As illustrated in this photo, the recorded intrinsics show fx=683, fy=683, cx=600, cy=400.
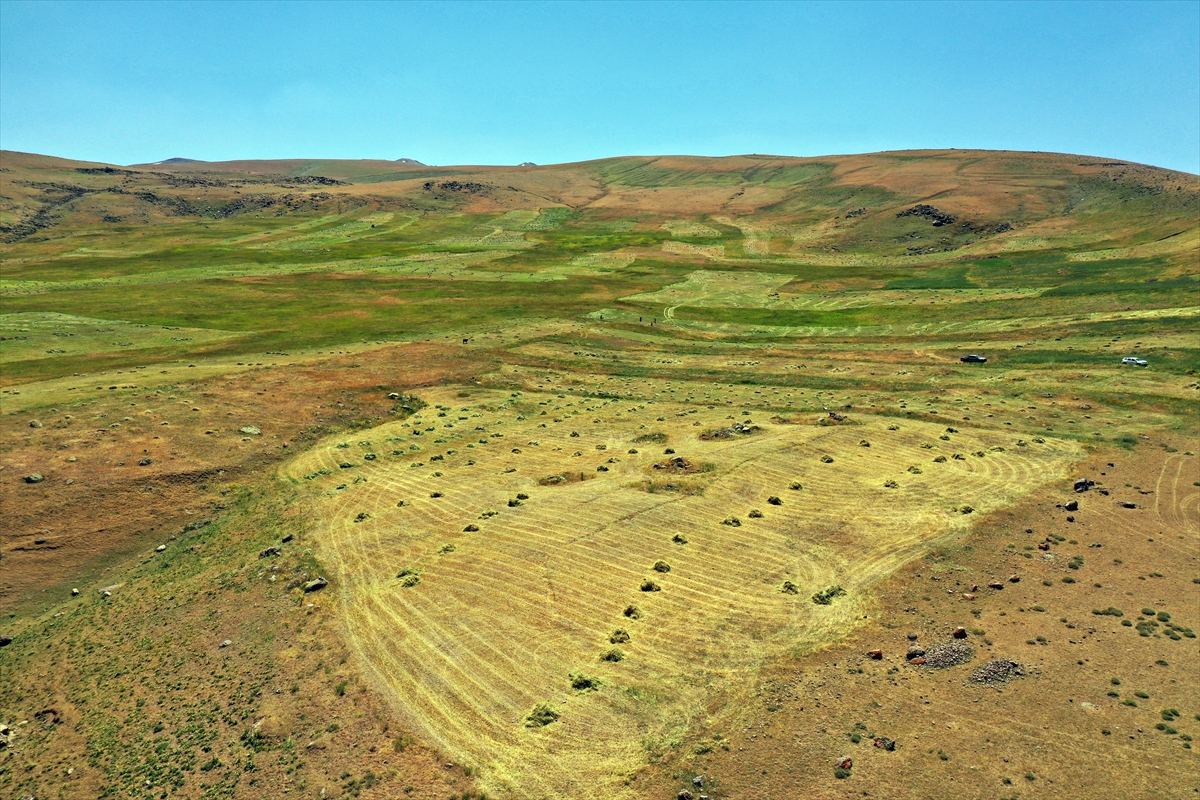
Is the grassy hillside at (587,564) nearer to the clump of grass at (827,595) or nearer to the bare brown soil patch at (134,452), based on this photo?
the clump of grass at (827,595)

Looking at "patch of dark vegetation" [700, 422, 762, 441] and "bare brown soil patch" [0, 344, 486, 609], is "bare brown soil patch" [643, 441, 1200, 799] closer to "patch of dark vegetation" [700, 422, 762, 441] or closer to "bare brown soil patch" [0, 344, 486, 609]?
"patch of dark vegetation" [700, 422, 762, 441]

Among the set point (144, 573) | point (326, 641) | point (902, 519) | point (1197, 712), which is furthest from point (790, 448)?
point (144, 573)

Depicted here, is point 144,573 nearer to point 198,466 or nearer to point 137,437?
point 198,466

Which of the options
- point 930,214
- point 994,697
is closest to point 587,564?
point 994,697

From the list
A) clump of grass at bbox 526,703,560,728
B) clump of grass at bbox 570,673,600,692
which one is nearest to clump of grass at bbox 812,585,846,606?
clump of grass at bbox 570,673,600,692

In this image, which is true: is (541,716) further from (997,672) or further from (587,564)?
(997,672)
